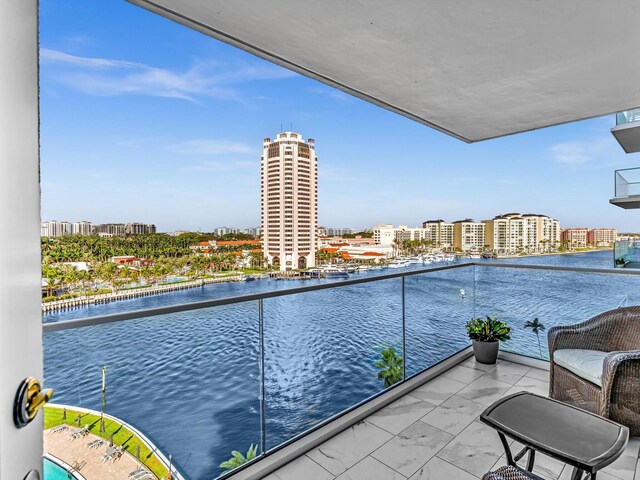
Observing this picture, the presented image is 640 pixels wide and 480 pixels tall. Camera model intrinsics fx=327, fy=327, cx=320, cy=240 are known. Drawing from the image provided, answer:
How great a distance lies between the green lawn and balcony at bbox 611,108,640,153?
12068mm

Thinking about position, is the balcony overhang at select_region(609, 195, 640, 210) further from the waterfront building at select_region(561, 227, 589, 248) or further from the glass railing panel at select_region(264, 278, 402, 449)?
the glass railing panel at select_region(264, 278, 402, 449)

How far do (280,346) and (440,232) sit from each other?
52.8 ft

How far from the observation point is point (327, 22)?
177 centimetres

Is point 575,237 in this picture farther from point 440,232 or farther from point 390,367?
point 390,367

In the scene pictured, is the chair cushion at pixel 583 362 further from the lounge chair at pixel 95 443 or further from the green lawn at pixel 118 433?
the lounge chair at pixel 95 443

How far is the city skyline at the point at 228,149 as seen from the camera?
20922mm

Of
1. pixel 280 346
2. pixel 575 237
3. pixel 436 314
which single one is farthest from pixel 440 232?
pixel 280 346

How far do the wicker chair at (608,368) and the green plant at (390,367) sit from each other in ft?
3.97

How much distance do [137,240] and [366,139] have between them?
19.2 metres

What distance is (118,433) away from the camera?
1641mm

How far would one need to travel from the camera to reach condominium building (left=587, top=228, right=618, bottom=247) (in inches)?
460

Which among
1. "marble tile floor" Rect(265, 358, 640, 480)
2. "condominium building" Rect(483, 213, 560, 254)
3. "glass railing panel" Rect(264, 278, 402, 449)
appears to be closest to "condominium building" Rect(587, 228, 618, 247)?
"condominium building" Rect(483, 213, 560, 254)

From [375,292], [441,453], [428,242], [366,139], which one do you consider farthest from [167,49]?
[441,453]

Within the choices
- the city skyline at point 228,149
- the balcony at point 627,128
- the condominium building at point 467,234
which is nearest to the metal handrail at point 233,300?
the balcony at point 627,128
